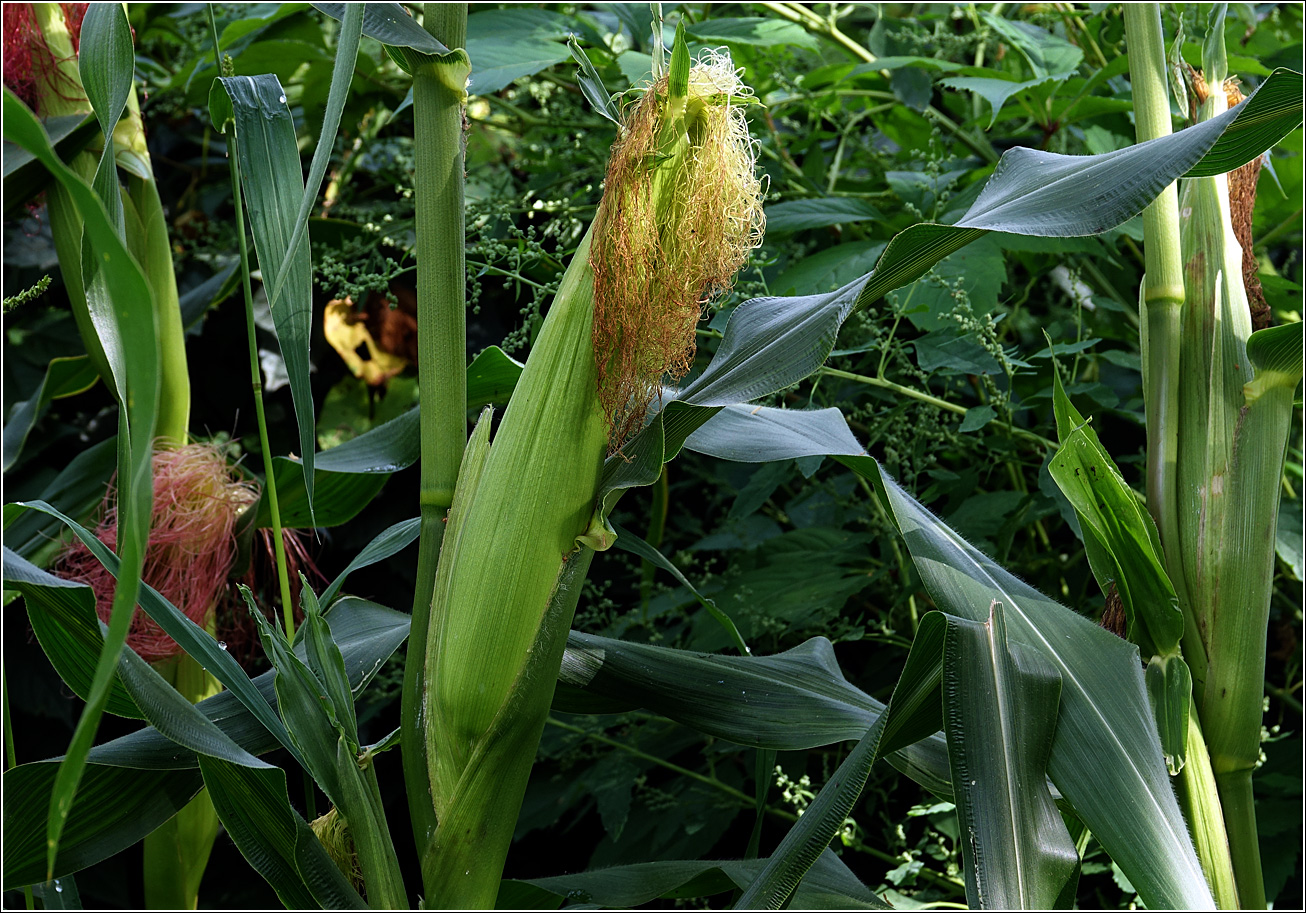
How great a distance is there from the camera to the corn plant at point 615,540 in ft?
1.28

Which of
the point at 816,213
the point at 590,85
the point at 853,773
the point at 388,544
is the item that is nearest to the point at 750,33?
the point at 816,213

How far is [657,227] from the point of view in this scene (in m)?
0.43

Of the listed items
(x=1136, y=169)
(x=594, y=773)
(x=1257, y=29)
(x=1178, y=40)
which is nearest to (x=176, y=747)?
(x=594, y=773)

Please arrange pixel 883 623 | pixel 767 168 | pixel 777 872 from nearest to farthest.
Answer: pixel 777 872, pixel 883 623, pixel 767 168

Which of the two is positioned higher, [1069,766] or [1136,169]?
[1136,169]

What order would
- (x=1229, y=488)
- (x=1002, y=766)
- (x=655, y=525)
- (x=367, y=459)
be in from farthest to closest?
1. (x=655, y=525)
2. (x=367, y=459)
3. (x=1229, y=488)
4. (x=1002, y=766)

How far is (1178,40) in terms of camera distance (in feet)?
1.76

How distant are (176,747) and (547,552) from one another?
23 centimetres

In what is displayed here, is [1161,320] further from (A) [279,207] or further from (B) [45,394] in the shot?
(B) [45,394]

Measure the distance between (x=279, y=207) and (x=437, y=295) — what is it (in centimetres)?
8

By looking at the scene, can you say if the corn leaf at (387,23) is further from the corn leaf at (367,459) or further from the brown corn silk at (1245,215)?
the brown corn silk at (1245,215)

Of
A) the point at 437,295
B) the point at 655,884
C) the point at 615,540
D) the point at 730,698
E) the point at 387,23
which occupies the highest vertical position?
the point at 387,23

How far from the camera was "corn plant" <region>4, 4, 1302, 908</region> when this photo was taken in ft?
1.28

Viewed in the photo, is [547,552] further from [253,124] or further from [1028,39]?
[1028,39]
